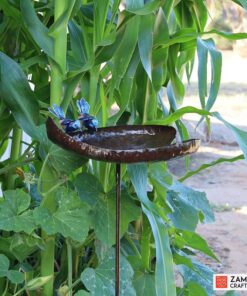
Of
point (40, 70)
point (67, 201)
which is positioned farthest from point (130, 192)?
point (40, 70)

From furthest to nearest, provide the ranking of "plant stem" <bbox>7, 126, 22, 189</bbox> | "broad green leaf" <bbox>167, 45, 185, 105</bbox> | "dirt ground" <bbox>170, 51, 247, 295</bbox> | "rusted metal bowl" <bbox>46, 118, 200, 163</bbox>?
"dirt ground" <bbox>170, 51, 247, 295</bbox>
"plant stem" <bbox>7, 126, 22, 189</bbox>
"broad green leaf" <bbox>167, 45, 185, 105</bbox>
"rusted metal bowl" <bbox>46, 118, 200, 163</bbox>

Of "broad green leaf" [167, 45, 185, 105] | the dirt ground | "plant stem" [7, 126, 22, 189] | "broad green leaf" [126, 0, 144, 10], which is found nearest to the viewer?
"broad green leaf" [126, 0, 144, 10]

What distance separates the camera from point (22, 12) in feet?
3.13

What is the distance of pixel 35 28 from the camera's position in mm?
956

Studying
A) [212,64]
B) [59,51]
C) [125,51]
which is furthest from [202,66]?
[59,51]

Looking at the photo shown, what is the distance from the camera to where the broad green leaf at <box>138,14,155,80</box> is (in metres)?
0.93

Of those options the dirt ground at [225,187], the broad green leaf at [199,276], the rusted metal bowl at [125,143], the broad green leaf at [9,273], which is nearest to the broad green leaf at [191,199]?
the broad green leaf at [199,276]

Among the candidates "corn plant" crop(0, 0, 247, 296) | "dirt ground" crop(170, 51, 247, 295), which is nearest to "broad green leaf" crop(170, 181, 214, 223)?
"corn plant" crop(0, 0, 247, 296)

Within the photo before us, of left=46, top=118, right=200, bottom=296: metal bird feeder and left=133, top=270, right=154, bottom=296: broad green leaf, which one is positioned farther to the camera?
left=133, top=270, right=154, bottom=296: broad green leaf

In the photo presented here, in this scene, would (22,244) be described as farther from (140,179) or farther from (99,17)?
(99,17)

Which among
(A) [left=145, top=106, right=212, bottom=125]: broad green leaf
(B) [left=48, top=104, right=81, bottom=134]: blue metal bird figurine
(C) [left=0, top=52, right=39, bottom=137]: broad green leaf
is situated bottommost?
(B) [left=48, top=104, right=81, bottom=134]: blue metal bird figurine

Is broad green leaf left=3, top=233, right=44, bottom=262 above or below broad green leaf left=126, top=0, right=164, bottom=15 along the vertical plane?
below

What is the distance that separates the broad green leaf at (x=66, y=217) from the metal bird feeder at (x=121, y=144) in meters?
0.09

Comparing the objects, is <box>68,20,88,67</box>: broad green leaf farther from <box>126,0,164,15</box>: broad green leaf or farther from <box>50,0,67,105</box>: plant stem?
<box>126,0,164,15</box>: broad green leaf
